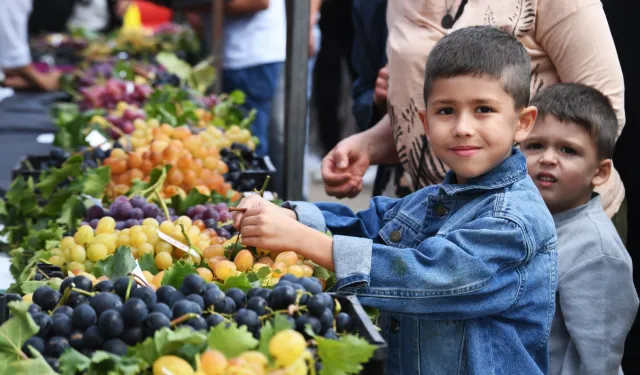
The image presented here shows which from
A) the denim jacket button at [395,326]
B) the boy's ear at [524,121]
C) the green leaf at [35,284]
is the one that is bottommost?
the denim jacket button at [395,326]

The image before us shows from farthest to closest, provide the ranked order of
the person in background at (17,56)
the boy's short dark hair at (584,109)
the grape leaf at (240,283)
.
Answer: the person in background at (17,56) → the boy's short dark hair at (584,109) → the grape leaf at (240,283)

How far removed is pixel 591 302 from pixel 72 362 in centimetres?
126

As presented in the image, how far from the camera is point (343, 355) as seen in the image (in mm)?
1167

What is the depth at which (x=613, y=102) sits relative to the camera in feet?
6.73

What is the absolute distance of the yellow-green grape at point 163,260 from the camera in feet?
5.64

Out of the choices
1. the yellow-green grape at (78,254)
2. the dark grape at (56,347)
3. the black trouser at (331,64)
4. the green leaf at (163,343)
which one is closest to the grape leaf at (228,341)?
the green leaf at (163,343)

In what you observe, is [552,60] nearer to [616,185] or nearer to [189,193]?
[616,185]

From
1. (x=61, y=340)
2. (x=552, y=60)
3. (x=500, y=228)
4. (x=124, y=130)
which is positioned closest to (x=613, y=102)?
(x=552, y=60)

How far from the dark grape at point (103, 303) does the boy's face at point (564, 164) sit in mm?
1209

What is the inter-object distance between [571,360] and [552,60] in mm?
719

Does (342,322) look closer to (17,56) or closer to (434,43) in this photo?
(434,43)

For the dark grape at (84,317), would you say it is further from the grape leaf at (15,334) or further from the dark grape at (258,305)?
the dark grape at (258,305)

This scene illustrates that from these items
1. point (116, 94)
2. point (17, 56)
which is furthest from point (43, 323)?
point (17, 56)

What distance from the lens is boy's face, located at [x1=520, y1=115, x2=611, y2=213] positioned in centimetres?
206
